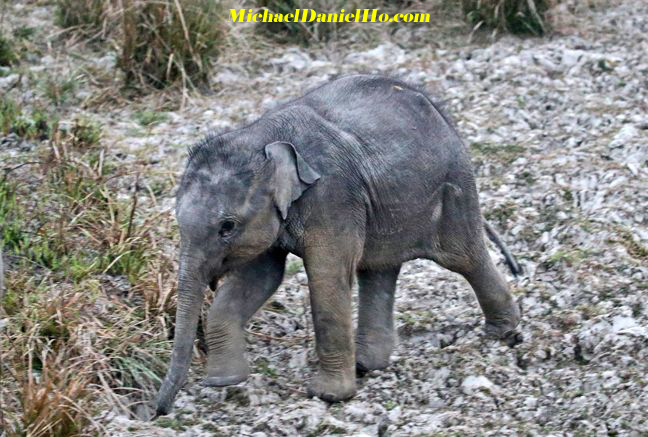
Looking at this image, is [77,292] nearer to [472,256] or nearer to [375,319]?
[375,319]

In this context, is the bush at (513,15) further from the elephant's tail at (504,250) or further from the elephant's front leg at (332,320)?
the elephant's front leg at (332,320)

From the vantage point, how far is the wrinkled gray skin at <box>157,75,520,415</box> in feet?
16.6

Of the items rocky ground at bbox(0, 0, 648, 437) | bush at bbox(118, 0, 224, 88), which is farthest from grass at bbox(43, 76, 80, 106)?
bush at bbox(118, 0, 224, 88)

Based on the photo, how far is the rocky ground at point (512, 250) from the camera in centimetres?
536

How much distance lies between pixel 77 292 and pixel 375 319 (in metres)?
1.43

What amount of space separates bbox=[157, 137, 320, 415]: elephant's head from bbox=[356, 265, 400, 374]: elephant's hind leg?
0.87 meters

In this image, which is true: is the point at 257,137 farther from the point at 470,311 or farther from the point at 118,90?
the point at 118,90

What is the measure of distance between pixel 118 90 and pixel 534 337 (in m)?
3.98

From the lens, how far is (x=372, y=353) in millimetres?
5777

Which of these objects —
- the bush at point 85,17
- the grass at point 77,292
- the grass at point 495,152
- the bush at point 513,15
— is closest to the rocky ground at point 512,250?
the grass at point 495,152

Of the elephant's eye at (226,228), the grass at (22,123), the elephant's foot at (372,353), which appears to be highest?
the elephant's eye at (226,228)

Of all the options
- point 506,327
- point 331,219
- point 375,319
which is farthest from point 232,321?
point 506,327

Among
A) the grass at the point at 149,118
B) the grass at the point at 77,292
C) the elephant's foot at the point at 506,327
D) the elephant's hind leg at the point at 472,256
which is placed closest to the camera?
the grass at the point at 77,292

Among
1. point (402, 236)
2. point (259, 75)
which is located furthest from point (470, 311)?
point (259, 75)
